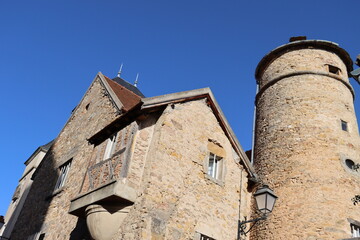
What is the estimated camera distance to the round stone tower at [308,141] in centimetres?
943

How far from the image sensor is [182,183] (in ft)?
27.6

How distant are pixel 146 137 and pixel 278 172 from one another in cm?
450

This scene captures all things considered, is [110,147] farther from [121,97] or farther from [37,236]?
[37,236]

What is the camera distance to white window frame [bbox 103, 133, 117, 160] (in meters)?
9.15

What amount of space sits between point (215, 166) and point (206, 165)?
0.58m

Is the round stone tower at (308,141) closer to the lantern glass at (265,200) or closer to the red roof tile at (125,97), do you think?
the lantern glass at (265,200)

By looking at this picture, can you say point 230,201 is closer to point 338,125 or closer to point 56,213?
point 338,125

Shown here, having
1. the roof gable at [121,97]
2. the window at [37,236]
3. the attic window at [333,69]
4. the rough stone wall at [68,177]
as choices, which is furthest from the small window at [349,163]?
→ the window at [37,236]

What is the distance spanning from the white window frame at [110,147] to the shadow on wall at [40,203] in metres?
2.38

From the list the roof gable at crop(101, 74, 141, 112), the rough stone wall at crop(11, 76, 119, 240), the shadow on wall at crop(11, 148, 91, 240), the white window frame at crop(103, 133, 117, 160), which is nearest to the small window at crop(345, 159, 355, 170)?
the roof gable at crop(101, 74, 141, 112)

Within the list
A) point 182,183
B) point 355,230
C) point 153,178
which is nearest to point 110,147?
point 153,178

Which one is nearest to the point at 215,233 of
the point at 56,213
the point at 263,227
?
the point at 263,227

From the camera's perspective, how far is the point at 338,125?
11.0 meters

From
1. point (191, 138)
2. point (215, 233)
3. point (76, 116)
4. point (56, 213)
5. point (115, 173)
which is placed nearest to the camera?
point (115, 173)
